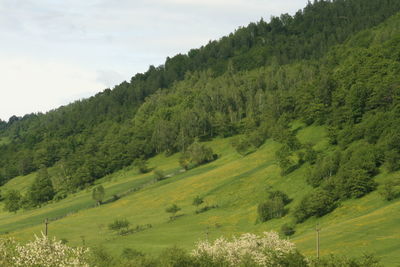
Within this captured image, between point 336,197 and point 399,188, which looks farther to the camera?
point 336,197

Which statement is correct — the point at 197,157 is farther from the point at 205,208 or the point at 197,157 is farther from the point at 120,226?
the point at 120,226

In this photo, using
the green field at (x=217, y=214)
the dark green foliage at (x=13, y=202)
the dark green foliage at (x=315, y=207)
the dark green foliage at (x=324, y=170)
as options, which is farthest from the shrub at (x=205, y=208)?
the dark green foliage at (x=13, y=202)

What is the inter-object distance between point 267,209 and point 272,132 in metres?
70.5

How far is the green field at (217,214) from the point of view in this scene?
267 ft

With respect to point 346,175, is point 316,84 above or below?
above

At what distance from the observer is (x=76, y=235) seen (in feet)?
420

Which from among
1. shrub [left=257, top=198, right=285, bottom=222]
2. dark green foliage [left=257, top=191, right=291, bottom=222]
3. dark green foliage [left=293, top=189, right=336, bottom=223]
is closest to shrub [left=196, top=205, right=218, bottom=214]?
dark green foliage [left=257, top=191, right=291, bottom=222]

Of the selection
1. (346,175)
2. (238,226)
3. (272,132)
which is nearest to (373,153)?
(346,175)

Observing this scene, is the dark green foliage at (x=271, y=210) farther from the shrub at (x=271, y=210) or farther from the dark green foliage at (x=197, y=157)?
the dark green foliage at (x=197, y=157)

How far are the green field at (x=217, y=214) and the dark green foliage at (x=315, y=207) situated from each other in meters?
2.07

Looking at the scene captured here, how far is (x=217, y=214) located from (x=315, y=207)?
103ft

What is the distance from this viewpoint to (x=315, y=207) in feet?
336

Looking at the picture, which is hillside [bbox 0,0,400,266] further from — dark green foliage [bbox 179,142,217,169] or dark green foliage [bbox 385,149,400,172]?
dark green foliage [bbox 179,142,217,169]

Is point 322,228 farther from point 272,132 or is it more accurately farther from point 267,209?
point 272,132
